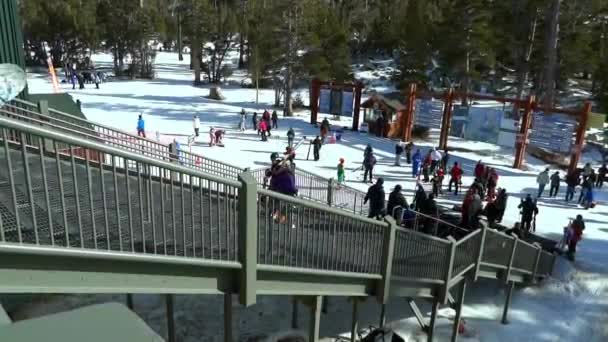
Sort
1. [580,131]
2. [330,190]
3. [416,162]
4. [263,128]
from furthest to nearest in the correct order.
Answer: [263,128]
[580,131]
[416,162]
[330,190]

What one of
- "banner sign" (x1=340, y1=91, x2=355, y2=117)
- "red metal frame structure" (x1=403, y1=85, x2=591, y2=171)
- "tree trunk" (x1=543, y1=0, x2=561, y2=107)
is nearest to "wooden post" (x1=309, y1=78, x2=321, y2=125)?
"banner sign" (x1=340, y1=91, x2=355, y2=117)

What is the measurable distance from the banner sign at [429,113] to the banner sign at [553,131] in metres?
4.77

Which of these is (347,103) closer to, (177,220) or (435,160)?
(435,160)

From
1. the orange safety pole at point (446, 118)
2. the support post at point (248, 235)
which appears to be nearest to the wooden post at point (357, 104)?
the orange safety pole at point (446, 118)

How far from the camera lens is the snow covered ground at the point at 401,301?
1036 cm

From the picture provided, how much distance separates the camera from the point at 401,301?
1162 centimetres

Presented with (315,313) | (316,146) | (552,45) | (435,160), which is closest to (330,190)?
(315,313)

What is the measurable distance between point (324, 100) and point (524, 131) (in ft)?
39.4

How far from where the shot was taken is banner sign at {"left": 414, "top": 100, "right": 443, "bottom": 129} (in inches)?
997

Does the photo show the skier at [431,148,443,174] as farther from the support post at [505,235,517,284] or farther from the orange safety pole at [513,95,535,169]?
the support post at [505,235,517,284]

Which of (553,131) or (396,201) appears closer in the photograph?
(396,201)

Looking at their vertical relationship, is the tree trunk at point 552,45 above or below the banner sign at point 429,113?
above

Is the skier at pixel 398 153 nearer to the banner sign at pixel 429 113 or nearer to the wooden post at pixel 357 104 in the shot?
the banner sign at pixel 429 113

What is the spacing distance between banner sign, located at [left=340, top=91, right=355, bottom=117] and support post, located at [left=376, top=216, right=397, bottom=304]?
2208cm
